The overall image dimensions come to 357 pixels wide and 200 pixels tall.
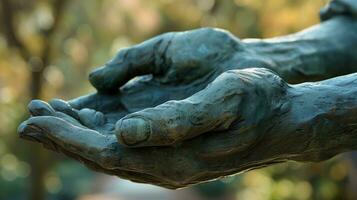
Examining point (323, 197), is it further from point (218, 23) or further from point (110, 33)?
point (110, 33)

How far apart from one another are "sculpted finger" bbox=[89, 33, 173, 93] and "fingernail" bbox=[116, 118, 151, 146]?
28.7 inches

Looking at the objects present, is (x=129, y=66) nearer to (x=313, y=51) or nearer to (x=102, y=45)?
(x=313, y=51)

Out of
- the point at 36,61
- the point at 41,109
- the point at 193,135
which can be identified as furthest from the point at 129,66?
the point at 36,61

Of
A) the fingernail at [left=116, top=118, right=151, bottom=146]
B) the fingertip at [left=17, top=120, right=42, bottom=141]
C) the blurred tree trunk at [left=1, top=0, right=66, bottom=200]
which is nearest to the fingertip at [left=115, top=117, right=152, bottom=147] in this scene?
the fingernail at [left=116, top=118, right=151, bottom=146]

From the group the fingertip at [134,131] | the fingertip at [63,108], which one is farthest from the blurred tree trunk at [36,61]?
the fingertip at [134,131]

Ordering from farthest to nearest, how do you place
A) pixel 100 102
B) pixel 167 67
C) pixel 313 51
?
pixel 313 51, pixel 167 67, pixel 100 102

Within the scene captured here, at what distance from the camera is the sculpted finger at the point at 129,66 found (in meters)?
2.48

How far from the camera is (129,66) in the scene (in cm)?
252

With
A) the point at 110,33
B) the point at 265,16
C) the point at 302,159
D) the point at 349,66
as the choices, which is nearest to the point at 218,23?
the point at 265,16

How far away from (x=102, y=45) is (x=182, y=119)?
10.5 meters

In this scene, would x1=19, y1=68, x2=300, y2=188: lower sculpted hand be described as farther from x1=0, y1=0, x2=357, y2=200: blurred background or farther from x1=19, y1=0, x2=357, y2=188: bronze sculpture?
x1=0, y1=0, x2=357, y2=200: blurred background

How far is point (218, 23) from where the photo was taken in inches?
457

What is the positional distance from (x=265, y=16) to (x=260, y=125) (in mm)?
8965

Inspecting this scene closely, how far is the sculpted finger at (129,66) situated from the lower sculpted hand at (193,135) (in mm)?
481
